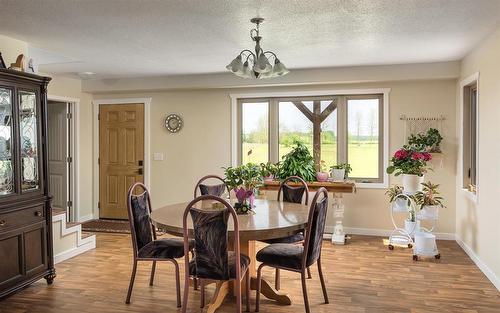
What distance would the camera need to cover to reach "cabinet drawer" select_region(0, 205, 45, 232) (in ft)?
10.5

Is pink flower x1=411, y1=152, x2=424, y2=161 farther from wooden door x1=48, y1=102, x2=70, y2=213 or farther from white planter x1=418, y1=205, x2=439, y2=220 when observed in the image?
wooden door x1=48, y1=102, x2=70, y2=213

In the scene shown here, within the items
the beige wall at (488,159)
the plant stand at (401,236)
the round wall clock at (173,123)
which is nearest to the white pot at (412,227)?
the plant stand at (401,236)

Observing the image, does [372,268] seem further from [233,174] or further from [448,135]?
[448,135]

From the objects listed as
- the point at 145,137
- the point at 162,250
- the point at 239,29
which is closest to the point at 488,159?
the point at 239,29

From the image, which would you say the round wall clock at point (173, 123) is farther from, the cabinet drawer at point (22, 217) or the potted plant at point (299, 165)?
the cabinet drawer at point (22, 217)

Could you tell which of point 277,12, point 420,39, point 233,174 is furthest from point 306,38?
point 233,174

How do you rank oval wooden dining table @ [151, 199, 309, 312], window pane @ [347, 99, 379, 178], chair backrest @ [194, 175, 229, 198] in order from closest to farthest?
oval wooden dining table @ [151, 199, 309, 312] → chair backrest @ [194, 175, 229, 198] → window pane @ [347, 99, 379, 178]

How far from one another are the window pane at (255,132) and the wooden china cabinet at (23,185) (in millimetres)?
3012

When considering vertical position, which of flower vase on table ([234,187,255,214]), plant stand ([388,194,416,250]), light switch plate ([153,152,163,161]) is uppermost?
light switch plate ([153,152,163,161])

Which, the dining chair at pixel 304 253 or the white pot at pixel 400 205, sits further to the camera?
the white pot at pixel 400 205

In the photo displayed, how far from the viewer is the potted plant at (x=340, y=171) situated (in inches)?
209

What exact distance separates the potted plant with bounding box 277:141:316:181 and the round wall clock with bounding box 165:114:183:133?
5.98 feet

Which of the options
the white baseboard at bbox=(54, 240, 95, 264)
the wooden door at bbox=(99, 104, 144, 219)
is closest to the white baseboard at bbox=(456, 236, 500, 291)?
the white baseboard at bbox=(54, 240, 95, 264)

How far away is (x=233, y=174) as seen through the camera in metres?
3.37
